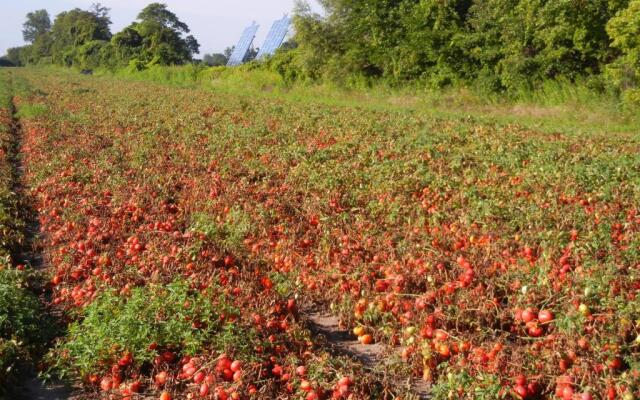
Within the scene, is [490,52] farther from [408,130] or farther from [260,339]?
[260,339]

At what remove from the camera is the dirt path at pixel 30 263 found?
155 inches

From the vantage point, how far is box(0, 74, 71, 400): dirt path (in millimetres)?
3939

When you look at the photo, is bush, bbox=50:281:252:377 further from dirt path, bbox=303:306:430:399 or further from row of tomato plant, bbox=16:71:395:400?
dirt path, bbox=303:306:430:399

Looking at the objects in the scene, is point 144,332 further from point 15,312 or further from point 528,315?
point 528,315

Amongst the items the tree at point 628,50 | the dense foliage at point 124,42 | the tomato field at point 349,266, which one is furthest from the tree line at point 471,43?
the dense foliage at point 124,42

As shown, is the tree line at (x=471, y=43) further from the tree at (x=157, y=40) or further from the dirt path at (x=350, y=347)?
the tree at (x=157, y=40)

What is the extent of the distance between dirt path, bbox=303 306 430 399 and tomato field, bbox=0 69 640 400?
0.06 meters

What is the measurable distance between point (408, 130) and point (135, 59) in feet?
142

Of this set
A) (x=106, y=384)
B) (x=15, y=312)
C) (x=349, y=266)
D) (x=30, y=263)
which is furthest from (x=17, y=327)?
(x=349, y=266)

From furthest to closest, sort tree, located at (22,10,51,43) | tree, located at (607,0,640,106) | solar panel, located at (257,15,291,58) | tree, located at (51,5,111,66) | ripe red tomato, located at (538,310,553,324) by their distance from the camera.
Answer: tree, located at (22,10,51,43) → tree, located at (51,5,111,66) → solar panel, located at (257,15,291,58) → tree, located at (607,0,640,106) → ripe red tomato, located at (538,310,553,324)

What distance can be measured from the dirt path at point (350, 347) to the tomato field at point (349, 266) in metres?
0.06

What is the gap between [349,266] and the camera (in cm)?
547

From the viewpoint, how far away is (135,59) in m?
50.2

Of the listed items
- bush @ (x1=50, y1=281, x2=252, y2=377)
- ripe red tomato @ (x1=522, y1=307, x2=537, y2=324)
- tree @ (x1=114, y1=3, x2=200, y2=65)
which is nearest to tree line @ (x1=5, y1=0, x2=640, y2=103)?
ripe red tomato @ (x1=522, y1=307, x2=537, y2=324)
